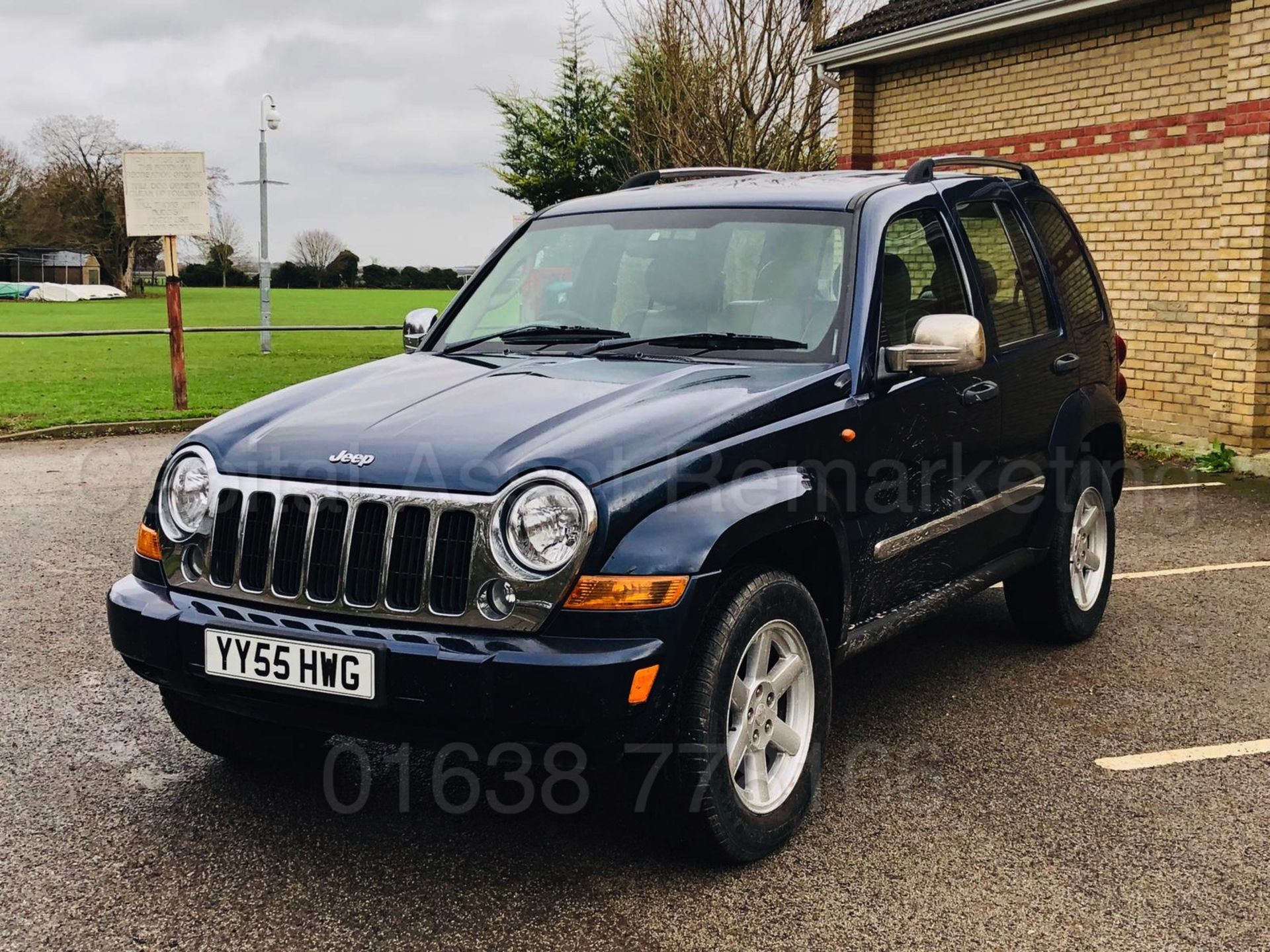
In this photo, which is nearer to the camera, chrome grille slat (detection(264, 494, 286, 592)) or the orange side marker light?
the orange side marker light

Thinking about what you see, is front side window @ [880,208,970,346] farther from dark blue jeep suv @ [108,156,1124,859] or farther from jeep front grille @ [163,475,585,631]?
jeep front grille @ [163,475,585,631]

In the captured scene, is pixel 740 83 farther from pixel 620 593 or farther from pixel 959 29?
pixel 620 593

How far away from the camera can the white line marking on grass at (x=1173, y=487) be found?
33.3ft

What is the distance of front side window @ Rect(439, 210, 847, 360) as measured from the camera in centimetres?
432

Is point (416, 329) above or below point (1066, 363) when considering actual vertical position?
above

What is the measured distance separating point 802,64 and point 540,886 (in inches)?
816

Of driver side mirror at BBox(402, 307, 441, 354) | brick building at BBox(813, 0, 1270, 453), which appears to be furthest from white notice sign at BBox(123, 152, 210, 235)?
driver side mirror at BBox(402, 307, 441, 354)

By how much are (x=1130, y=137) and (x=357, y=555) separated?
10.9 meters

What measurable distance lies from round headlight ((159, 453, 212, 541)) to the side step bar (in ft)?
6.44

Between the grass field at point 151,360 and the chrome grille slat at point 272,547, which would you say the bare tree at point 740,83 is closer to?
the grass field at point 151,360

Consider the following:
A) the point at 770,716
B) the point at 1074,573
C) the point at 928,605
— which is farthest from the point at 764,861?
the point at 1074,573

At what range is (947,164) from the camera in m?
5.27

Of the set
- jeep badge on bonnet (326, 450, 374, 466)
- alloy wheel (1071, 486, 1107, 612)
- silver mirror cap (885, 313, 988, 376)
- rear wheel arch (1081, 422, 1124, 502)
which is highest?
silver mirror cap (885, 313, 988, 376)

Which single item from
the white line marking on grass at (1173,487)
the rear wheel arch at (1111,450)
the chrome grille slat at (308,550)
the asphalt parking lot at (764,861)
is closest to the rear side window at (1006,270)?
the rear wheel arch at (1111,450)
